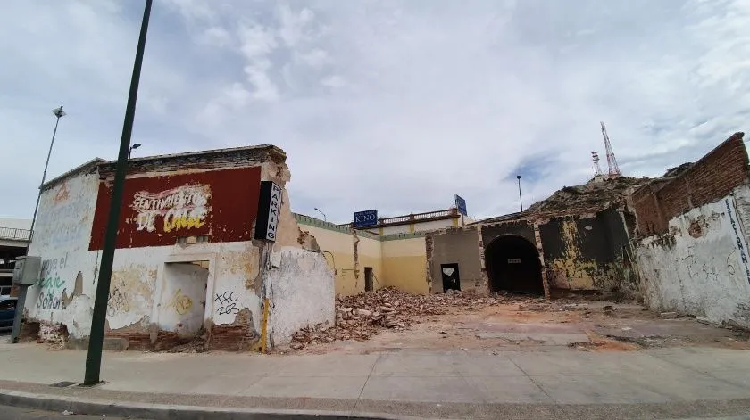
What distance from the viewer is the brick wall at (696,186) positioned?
7590 millimetres

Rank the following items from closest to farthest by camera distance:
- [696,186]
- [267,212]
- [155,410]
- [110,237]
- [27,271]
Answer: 1. [155,410]
2. [110,237]
3. [267,212]
4. [696,186]
5. [27,271]

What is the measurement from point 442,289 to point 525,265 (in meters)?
7.90

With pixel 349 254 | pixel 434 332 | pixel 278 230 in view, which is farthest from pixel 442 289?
pixel 278 230

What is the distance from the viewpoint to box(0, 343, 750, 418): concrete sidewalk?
14.7 ft

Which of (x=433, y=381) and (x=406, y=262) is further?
(x=406, y=262)

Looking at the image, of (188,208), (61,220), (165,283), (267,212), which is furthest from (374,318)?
(61,220)

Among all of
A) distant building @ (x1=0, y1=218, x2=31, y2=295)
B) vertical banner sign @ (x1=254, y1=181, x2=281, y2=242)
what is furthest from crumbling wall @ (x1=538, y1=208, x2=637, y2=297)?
distant building @ (x1=0, y1=218, x2=31, y2=295)

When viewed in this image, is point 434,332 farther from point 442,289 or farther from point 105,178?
point 442,289

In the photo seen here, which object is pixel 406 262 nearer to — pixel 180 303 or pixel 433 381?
pixel 180 303

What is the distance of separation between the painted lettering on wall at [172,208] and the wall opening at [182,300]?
107 cm

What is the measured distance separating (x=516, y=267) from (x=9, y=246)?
42.7 m

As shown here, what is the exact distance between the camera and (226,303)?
8.70m

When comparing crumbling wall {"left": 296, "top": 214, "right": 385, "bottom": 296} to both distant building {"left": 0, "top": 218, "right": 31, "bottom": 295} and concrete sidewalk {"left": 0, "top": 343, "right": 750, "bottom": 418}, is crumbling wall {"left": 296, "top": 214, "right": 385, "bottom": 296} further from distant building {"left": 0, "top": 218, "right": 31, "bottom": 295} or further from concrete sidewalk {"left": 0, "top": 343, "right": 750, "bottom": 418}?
distant building {"left": 0, "top": 218, "right": 31, "bottom": 295}

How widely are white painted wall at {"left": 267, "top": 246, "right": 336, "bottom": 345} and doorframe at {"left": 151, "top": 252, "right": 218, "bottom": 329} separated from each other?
1440mm
